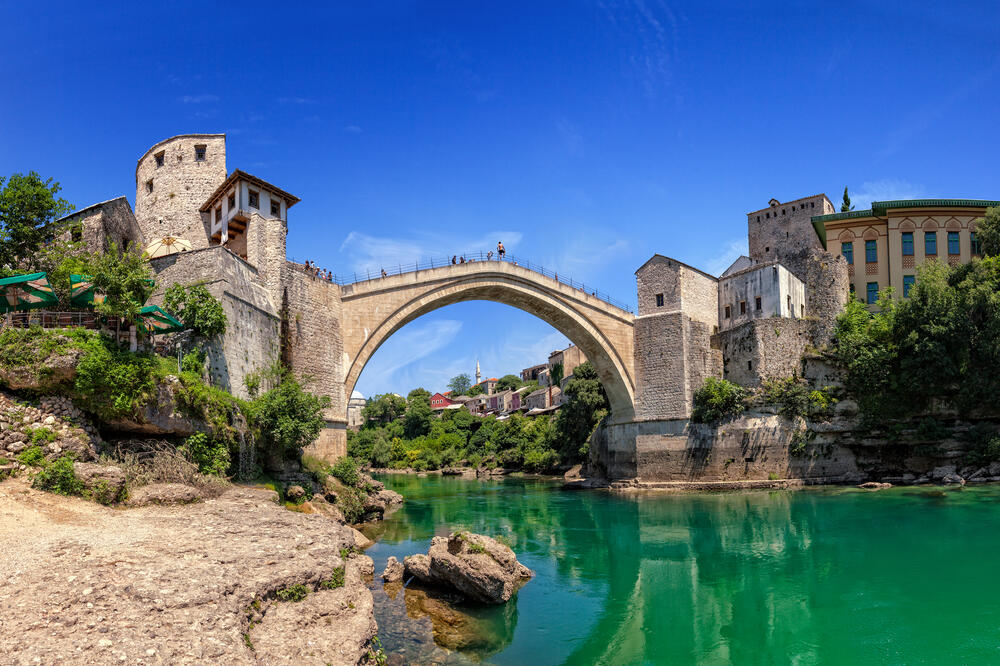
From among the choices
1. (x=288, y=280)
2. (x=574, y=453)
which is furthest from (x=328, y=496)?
(x=574, y=453)

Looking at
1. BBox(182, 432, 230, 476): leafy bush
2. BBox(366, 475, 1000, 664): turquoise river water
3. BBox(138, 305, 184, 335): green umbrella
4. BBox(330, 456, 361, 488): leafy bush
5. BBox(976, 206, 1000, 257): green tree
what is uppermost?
BBox(976, 206, 1000, 257): green tree

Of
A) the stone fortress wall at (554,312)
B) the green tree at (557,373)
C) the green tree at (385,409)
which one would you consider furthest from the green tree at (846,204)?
the green tree at (385,409)

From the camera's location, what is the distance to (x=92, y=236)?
55.5ft

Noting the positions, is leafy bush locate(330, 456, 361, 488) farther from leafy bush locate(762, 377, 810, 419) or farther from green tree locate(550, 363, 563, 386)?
green tree locate(550, 363, 563, 386)

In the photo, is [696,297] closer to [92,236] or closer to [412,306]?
[412,306]

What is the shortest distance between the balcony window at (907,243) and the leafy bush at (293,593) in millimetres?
32113

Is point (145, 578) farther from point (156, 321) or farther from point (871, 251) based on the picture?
point (871, 251)

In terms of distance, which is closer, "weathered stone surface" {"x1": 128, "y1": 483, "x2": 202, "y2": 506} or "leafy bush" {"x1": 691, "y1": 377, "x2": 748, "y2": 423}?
"weathered stone surface" {"x1": 128, "y1": 483, "x2": 202, "y2": 506}

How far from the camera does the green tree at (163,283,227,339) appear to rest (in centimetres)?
1414

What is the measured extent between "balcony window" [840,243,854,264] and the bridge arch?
1155cm

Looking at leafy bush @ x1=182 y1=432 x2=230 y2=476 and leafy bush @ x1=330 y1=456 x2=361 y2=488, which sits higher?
leafy bush @ x1=182 y1=432 x2=230 y2=476

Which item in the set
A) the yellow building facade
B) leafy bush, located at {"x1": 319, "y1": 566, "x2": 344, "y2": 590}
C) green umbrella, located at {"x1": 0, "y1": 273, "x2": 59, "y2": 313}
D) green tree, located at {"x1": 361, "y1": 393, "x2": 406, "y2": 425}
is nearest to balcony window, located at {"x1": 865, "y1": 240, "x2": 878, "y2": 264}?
the yellow building facade

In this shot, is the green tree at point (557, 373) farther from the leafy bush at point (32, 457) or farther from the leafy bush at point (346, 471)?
the leafy bush at point (32, 457)

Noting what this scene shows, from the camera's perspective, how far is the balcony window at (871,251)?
31.1 m
